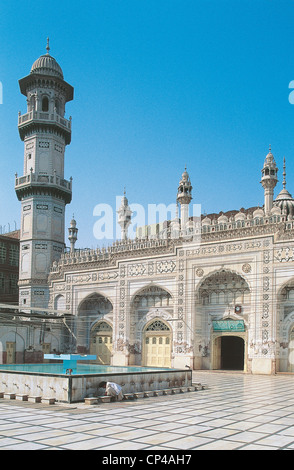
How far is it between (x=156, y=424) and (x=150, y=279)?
18.4 meters

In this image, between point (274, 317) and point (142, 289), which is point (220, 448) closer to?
point (274, 317)

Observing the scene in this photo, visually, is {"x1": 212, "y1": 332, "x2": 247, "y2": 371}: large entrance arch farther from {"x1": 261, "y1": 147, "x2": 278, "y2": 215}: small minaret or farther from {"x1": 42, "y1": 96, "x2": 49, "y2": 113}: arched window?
{"x1": 42, "y1": 96, "x2": 49, "y2": 113}: arched window

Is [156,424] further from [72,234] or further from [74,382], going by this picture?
[72,234]

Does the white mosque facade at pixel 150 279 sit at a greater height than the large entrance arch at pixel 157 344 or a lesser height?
greater

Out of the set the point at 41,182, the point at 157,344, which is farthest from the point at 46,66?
the point at 157,344

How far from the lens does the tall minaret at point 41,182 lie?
3200 centimetres

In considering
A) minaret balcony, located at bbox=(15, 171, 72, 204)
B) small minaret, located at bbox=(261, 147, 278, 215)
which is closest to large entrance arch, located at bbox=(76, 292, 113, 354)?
minaret balcony, located at bbox=(15, 171, 72, 204)

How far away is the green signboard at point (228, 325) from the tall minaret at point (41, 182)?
12.1 metres

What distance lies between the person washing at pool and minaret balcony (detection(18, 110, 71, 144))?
74.2 ft

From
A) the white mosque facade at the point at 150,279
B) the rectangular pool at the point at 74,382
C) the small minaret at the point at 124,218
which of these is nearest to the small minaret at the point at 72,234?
the white mosque facade at the point at 150,279

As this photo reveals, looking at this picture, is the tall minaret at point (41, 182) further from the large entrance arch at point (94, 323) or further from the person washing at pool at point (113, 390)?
the person washing at pool at point (113, 390)

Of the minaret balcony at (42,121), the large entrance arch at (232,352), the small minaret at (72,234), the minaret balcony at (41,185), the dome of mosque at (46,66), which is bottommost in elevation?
the large entrance arch at (232,352)

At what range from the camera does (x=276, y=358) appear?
22.2m
